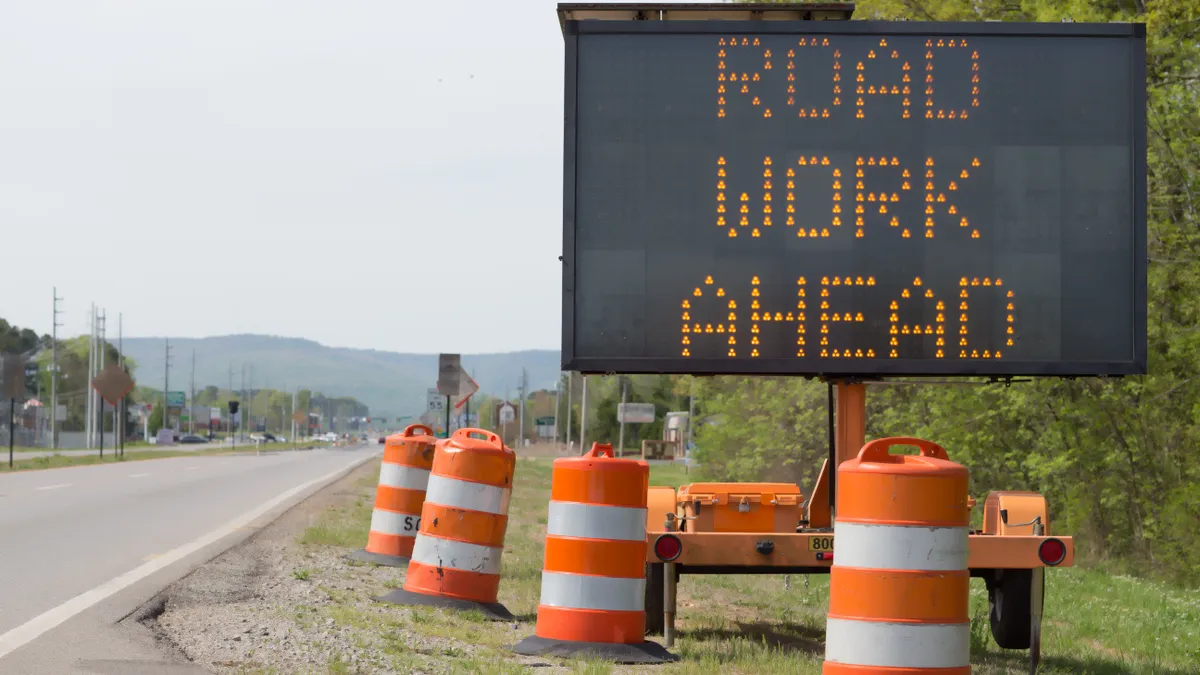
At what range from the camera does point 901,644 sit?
22.6ft

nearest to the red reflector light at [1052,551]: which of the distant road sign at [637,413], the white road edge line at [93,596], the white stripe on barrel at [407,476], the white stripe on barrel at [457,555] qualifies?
the white stripe on barrel at [457,555]

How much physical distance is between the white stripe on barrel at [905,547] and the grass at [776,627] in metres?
1.83

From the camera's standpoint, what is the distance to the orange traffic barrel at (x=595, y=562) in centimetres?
912

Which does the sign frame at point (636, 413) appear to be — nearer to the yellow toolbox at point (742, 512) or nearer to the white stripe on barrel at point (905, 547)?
the yellow toolbox at point (742, 512)

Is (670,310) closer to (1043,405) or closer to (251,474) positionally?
(1043,405)

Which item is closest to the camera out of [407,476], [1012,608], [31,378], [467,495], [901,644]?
[901,644]

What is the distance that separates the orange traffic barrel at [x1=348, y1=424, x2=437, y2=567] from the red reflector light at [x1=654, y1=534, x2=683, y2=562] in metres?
5.17

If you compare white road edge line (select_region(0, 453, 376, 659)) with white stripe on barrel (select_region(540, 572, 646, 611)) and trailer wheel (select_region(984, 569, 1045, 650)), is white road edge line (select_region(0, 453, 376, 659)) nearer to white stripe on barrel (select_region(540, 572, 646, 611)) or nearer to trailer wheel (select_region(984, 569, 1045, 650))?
white stripe on barrel (select_region(540, 572, 646, 611))

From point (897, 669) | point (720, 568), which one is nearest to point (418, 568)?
point (720, 568)

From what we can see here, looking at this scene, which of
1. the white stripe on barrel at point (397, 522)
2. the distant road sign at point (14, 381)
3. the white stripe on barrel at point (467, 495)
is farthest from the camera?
the distant road sign at point (14, 381)

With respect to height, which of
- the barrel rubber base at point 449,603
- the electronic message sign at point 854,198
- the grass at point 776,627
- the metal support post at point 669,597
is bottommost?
the grass at point 776,627

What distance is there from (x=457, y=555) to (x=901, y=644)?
4918 mm

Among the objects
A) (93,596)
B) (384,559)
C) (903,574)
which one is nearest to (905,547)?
(903,574)

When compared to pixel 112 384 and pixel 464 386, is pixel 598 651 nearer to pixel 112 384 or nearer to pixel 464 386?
pixel 464 386
